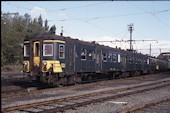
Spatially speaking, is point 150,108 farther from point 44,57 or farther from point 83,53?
point 83,53

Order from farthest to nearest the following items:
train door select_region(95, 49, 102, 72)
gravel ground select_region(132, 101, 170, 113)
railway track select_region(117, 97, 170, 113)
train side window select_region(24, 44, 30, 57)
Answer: train door select_region(95, 49, 102, 72) < train side window select_region(24, 44, 30, 57) < gravel ground select_region(132, 101, 170, 113) < railway track select_region(117, 97, 170, 113)

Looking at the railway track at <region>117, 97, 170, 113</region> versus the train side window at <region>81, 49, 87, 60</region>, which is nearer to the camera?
the railway track at <region>117, 97, 170, 113</region>

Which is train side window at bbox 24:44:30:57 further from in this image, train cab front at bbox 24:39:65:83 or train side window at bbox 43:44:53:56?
train side window at bbox 43:44:53:56

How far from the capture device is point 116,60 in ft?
96.1

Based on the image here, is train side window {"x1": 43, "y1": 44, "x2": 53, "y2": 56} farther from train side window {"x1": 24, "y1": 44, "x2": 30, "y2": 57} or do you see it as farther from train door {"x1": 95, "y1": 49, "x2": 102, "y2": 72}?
train door {"x1": 95, "y1": 49, "x2": 102, "y2": 72}

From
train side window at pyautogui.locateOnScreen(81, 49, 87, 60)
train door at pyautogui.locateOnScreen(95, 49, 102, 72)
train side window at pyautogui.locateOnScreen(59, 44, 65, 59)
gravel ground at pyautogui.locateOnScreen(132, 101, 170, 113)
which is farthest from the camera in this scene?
train door at pyautogui.locateOnScreen(95, 49, 102, 72)

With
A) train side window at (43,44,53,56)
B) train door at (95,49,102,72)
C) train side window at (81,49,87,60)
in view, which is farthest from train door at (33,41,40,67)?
train door at (95,49,102,72)

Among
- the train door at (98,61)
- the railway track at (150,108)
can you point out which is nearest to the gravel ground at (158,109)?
the railway track at (150,108)

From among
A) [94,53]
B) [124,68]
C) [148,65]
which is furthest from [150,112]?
[148,65]

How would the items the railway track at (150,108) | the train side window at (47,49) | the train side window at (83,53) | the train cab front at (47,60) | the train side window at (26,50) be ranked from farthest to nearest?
1. the train side window at (83,53)
2. the train side window at (26,50)
3. the train side window at (47,49)
4. the train cab front at (47,60)
5. the railway track at (150,108)

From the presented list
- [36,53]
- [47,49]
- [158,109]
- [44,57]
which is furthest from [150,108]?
[36,53]

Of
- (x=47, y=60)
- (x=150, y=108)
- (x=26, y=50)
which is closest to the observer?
(x=150, y=108)

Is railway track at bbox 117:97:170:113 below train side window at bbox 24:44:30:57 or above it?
below

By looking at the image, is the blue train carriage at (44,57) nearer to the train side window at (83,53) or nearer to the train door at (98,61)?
the train side window at (83,53)
